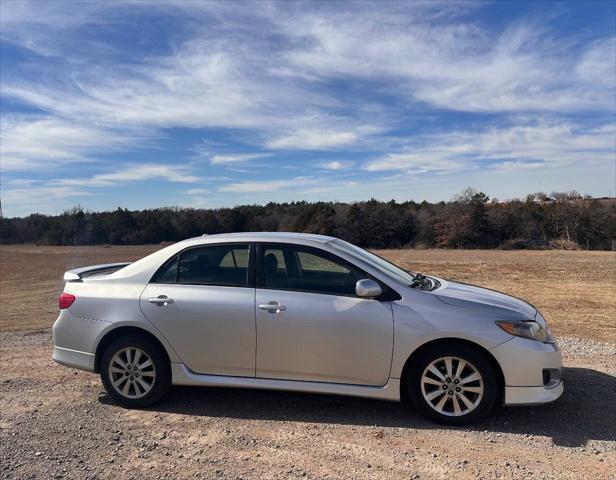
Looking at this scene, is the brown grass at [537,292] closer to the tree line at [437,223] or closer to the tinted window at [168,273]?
the tinted window at [168,273]

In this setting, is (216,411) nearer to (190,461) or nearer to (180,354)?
(180,354)

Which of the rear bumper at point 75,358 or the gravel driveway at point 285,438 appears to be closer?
the gravel driveway at point 285,438

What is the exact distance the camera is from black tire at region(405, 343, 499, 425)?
166 inches

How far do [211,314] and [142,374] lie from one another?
2.95 feet

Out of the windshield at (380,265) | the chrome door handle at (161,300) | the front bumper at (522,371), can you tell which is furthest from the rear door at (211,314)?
the front bumper at (522,371)

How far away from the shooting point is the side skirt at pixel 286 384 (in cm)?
439

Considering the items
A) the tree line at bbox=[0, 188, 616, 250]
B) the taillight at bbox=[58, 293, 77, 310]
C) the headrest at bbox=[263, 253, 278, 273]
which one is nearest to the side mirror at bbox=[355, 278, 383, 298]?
the headrest at bbox=[263, 253, 278, 273]

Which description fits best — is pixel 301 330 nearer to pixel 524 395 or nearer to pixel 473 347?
pixel 473 347

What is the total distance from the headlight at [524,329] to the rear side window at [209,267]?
2324mm

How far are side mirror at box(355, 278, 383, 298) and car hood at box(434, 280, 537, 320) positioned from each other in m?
0.55

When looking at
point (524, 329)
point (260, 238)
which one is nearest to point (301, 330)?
point (260, 238)

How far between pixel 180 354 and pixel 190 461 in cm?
118

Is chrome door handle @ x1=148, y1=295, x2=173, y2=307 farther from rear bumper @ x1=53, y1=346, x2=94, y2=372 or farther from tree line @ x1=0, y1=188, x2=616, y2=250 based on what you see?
tree line @ x1=0, y1=188, x2=616, y2=250

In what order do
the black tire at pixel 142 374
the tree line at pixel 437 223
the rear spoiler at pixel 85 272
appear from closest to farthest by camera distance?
the black tire at pixel 142 374 < the rear spoiler at pixel 85 272 < the tree line at pixel 437 223
